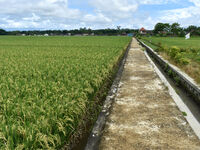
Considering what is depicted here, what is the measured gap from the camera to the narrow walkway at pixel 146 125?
10.4 ft

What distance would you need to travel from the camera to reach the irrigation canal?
3160 mm

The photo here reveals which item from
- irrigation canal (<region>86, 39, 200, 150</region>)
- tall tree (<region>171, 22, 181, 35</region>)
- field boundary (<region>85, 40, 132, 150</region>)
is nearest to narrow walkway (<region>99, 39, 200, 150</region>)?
irrigation canal (<region>86, 39, 200, 150</region>)

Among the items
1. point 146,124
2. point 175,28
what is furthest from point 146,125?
point 175,28

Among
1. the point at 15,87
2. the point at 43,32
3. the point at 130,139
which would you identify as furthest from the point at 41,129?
the point at 43,32

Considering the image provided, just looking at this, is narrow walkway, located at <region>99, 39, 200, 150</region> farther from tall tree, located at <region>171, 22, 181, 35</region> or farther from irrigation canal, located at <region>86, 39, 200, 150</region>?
tall tree, located at <region>171, 22, 181, 35</region>

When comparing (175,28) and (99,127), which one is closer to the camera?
(99,127)

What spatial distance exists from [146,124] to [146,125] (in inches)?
1.7

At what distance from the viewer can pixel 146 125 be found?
3.78m

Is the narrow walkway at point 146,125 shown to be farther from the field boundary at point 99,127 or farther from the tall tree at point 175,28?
the tall tree at point 175,28

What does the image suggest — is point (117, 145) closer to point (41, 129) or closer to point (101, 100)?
point (41, 129)

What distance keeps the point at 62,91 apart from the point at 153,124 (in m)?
2.02

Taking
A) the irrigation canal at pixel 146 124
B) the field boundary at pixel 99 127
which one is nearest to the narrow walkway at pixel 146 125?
the irrigation canal at pixel 146 124

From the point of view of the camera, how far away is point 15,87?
4.14 meters

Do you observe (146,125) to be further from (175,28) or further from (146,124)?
(175,28)
